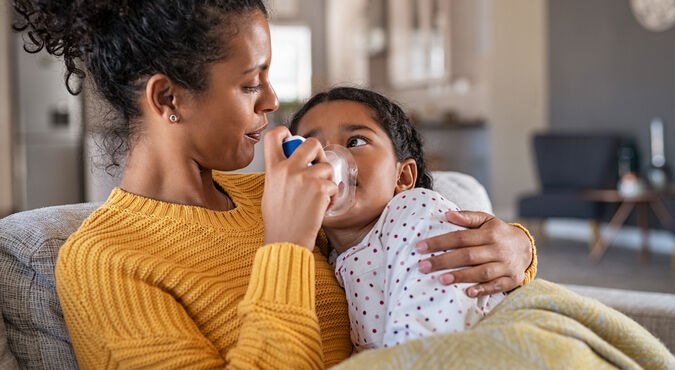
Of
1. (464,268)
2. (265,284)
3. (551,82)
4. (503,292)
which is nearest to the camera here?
(265,284)

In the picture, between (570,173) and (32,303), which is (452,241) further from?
(570,173)

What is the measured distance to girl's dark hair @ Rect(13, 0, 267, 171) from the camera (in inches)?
43.6

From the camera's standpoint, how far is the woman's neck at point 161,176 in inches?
48.1

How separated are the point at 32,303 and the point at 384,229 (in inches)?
22.5

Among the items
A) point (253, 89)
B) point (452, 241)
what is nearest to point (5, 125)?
point (253, 89)

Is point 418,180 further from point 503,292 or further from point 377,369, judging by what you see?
point 377,369

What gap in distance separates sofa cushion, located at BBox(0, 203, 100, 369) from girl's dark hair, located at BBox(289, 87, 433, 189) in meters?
0.53

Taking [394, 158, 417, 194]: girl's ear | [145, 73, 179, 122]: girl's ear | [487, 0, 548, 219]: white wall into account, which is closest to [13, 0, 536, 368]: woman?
[145, 73, 179, 122]: girl's ear

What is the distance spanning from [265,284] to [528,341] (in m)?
0.35

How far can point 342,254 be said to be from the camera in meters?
1.30

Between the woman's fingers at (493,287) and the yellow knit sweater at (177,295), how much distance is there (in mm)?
245

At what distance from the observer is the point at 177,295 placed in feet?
3.51

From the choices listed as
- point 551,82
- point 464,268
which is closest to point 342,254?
point 464,268

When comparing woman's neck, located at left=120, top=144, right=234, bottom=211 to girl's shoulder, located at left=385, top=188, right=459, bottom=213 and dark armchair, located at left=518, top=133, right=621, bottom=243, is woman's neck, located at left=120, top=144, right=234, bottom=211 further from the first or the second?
dark armchair, located at left=518, top=133, right=621, bottom=243
